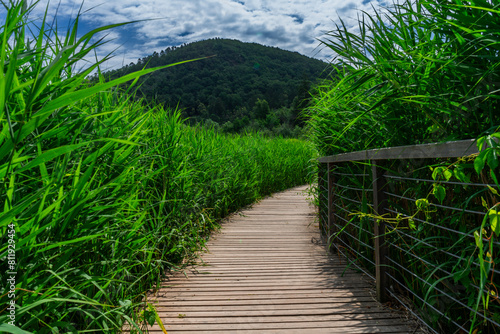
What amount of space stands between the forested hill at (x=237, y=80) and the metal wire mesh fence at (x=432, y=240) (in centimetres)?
2957

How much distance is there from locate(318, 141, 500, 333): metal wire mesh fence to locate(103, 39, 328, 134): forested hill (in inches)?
1164

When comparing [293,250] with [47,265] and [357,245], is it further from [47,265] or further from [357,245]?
[47,265]

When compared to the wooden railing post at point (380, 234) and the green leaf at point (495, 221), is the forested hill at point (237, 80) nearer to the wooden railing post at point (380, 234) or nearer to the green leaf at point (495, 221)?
the wooden railing post at point (380, 234)

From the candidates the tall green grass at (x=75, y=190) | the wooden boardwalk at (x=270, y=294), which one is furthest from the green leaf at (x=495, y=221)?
the wooden boardwalk at (x=270, y=294)

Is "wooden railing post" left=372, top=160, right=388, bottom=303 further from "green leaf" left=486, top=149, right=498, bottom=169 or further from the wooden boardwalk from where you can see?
"green leaf" left=486, top=149, right=498, bottom=169

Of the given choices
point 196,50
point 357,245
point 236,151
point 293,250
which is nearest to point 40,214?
point 357,245

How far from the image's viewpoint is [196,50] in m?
56.8

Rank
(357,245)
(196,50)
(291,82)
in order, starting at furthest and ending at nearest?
(196,50) → (291,82) → (357,245)

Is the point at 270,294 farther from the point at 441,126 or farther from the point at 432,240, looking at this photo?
the point at 441,126

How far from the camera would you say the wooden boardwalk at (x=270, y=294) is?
2082 mm

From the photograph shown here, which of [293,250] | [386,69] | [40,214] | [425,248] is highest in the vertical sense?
[386,69]

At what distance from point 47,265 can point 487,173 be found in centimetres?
198

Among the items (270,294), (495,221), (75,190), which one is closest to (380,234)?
(270,294)

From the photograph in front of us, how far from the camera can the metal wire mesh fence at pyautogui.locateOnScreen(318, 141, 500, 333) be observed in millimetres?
1377
